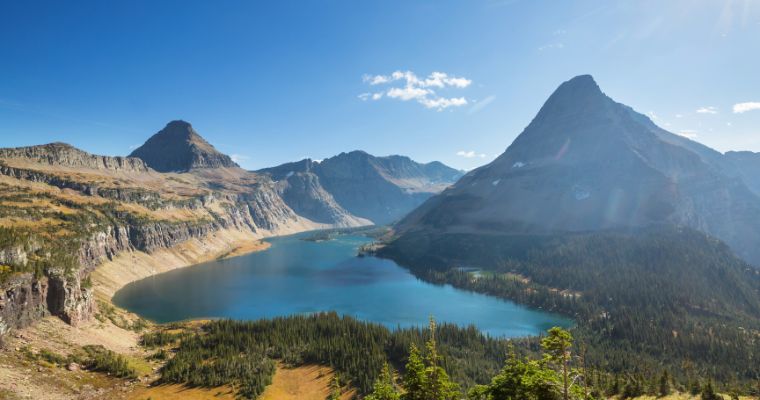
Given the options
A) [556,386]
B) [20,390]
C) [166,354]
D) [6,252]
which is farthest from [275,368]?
[556,386]

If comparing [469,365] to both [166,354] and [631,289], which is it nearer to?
[166,354]

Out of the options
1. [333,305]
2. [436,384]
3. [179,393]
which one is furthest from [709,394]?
[333,305]

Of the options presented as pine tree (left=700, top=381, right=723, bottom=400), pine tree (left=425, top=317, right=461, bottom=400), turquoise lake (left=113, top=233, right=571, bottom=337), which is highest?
pine tree (left=425, top=317, right=461, bottom=400)

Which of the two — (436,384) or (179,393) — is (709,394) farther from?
(179,393)

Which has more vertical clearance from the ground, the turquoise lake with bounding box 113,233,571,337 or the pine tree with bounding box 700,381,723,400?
the pine tree with bounding box 700,381,723,400

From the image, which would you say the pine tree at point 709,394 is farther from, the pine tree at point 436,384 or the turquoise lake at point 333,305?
the turquoise lake at point 333,305

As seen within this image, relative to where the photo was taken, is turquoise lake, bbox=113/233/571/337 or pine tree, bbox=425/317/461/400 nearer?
pine tree, bbox=425/317/461/400

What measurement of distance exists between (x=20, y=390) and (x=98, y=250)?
495 feet

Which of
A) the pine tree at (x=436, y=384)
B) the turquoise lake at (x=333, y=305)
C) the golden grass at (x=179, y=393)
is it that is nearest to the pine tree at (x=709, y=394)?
the pine tree at (x=436, y=384)

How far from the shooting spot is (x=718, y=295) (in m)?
180

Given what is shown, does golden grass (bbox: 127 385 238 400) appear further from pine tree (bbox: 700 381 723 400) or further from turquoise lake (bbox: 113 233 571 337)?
pine tree (bbox: 700 381 723 400)

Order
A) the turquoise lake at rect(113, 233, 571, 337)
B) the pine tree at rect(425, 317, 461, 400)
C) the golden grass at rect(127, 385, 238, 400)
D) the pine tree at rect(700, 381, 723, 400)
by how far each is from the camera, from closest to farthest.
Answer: the pine tree at rect(425, 317, 461, 400) < the pine tree at rect(700, 381, 723, 400) < the golden grass at rect(127, 385, 238, 400) < the turquoise lake at rect(113, 233, 571, 337)

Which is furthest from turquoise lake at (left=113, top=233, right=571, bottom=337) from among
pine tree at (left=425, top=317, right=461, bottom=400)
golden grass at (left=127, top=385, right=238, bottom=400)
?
pine tree at (left=425, top=317, right=461, bottom=400)

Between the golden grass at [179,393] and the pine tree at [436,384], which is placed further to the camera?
the golden grass at [179,393]
